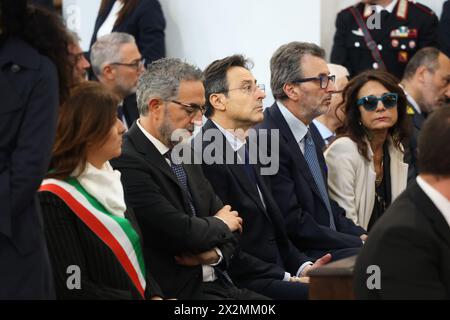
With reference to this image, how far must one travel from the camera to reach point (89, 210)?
3.87 meters

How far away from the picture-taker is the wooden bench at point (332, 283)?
3746mm

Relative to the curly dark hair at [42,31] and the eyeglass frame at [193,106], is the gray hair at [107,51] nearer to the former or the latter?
the eyeglass frame at [193,106]

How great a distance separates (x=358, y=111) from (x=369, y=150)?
242 mm

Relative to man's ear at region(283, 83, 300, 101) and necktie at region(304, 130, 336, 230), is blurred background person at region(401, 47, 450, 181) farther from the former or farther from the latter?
necktie at region(304, 130, 336, 230)

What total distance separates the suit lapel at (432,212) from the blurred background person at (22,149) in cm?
123

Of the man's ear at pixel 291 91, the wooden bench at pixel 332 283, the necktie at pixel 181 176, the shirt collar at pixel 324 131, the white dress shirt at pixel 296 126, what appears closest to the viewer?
the wooden bench at pixel 332 283

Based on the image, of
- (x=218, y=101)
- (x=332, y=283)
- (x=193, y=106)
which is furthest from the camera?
(x=218, y=101)

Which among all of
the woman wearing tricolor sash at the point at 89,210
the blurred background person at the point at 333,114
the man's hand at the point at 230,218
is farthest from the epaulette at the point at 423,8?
the woman wearing tricolor sash at the point at 89,210

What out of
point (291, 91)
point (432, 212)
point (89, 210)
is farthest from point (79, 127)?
point (291, 91)

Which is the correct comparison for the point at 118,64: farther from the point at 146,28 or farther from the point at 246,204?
the point at 246,204

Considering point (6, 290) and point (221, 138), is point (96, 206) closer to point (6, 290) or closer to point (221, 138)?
point (6, 290)

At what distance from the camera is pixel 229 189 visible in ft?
16.6

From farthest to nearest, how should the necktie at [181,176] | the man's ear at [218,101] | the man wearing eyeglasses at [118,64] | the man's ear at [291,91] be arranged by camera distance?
1. the man wearing eyeglasses at [118,64]
2. the man's ear at [291,91]
3. the man's ear at [218,101]
4. the necktie at [181,176]

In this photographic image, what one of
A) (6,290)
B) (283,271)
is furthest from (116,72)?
(6,290)
